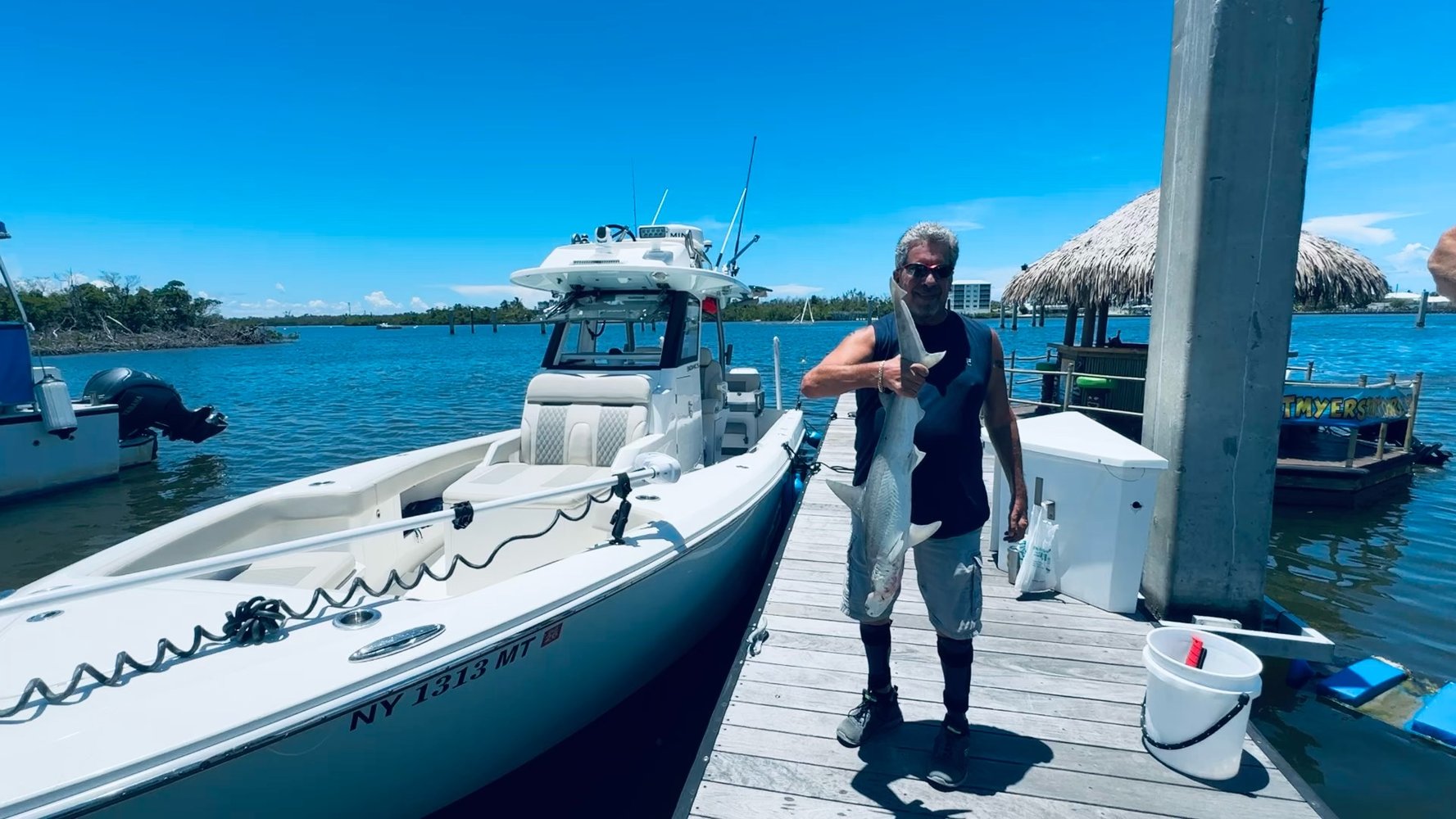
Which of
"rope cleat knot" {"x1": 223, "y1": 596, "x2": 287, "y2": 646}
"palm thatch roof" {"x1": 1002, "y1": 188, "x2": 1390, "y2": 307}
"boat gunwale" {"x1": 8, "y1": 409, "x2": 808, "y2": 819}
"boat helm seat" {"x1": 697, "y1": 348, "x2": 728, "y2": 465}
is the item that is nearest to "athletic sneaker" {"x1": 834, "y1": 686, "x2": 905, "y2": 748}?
"boat gunwale" {"x1": 8, "y1": 409, "x2": 808, "y2": 819}

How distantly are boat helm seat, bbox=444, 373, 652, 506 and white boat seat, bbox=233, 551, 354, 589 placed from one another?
1.18 meters

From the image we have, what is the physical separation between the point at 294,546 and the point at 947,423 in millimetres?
2376

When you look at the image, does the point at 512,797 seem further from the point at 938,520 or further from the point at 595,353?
the point at 595,353

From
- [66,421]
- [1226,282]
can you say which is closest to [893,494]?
[1226,282]

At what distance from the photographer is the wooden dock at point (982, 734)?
2.39 m

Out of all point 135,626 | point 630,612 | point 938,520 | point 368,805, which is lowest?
point 368,805

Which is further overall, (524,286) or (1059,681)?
(524,286)

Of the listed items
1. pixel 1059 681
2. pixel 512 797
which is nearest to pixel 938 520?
pixel 1059 681

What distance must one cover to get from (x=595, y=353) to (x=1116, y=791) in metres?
4.89

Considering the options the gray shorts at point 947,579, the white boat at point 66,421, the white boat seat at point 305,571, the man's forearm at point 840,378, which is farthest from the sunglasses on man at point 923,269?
the white boat at point 66,421

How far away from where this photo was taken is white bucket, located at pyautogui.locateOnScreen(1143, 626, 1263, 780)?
94.0 inches

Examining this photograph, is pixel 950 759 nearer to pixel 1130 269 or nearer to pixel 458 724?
pixel 458 724

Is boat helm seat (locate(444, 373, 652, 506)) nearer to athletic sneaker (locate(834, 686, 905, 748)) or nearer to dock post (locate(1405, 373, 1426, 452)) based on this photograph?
athletic sneaker (locate(834, 686, 905, 748))

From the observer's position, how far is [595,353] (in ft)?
19.9
